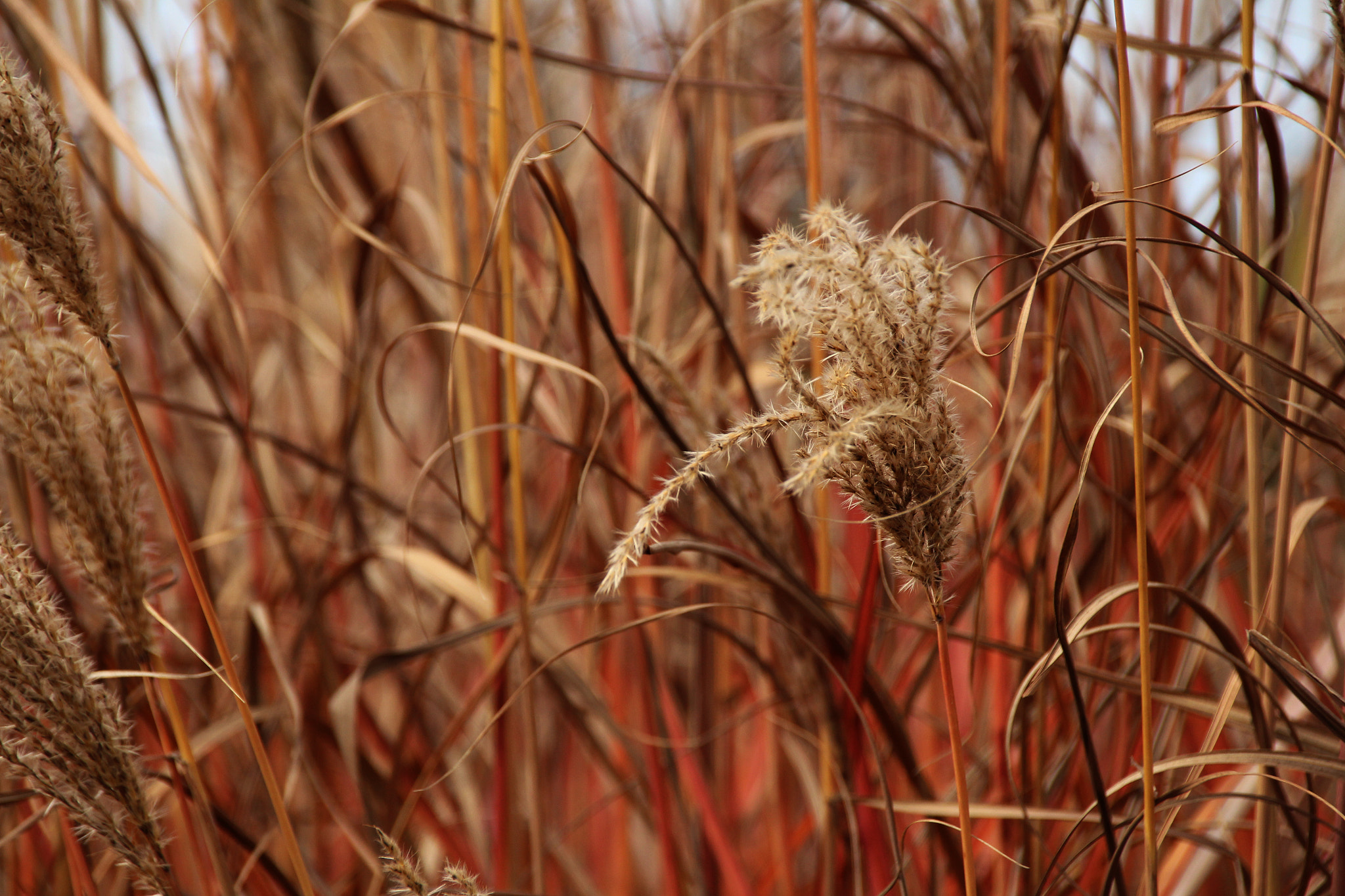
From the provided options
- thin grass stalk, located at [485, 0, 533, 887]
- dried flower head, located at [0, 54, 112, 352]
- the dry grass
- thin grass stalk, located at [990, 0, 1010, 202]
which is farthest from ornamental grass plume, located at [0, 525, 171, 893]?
thin grass stalk, located at [990, 0, 1010, 202]

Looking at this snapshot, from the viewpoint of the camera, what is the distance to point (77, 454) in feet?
1.65

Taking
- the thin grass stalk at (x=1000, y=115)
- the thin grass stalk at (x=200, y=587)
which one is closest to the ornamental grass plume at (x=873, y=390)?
the thin grass stalk at (x=200, y=587)

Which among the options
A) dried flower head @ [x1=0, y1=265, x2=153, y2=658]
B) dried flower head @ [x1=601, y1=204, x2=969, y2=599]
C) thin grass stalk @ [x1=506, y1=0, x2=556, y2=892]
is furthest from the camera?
thin grass stalk @ [x1=506, y1=0, x2=556, y2=892]

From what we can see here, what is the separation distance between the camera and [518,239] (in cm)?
99

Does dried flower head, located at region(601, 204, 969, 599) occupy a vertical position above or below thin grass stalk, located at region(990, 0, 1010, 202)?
below

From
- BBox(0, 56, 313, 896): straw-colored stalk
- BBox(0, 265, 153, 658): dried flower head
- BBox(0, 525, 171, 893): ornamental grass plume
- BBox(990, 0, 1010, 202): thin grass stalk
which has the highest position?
BBox(990, 0, 1010, 202): thin grass stalk

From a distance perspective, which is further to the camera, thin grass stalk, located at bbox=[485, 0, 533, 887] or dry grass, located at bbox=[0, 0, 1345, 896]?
thin grass stalk, located at bbox=[485, 0, 533, 887]

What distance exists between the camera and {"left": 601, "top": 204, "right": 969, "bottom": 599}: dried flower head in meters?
0.37

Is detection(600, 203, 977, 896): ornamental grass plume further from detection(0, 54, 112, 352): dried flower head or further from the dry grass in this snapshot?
→ detection(0, 54, 112, 352): dried flower head

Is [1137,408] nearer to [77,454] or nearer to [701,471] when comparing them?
[701,471]

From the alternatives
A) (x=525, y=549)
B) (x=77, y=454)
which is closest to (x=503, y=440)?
(x=525, y=549)

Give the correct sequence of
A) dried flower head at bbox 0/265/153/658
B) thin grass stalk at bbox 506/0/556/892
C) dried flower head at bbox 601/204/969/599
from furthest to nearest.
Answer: thin grass stalk at bbox 506/0/556/892 < dried flower head at bbox 0/265/153/658 < dried flower head at bbox 601/204/969/599

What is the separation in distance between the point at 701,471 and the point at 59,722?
351mm

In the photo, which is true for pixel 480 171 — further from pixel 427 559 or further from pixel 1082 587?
pixel 1082 587
